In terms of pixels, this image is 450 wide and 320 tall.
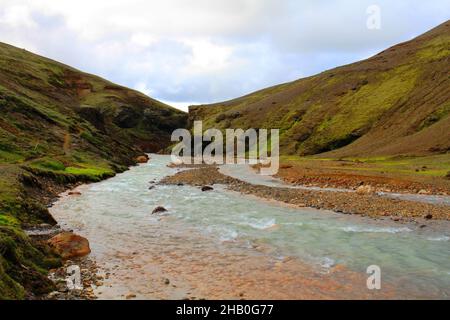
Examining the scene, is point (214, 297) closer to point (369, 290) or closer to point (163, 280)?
point (163, 280)

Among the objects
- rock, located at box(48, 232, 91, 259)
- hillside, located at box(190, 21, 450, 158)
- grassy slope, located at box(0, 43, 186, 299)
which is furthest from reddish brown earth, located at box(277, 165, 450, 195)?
hillside, located at box(190, 21, 450, 158)

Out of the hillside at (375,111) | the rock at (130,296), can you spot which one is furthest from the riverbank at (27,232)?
the hillside at (375,111)

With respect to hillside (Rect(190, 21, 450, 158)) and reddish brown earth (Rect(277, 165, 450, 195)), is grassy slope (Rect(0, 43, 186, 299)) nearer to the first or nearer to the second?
reddish brown earth (Rect(277, 165, 450, 195))

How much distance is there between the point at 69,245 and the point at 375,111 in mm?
139759

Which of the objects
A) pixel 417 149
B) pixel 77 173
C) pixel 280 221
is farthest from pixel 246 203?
pixel 417 149

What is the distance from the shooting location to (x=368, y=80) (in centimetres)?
17538

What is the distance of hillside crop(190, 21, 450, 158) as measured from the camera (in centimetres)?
11388

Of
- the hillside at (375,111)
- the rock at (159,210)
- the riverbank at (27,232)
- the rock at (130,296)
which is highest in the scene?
the hillside at (375,111)

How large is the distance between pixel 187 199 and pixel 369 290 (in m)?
28.4

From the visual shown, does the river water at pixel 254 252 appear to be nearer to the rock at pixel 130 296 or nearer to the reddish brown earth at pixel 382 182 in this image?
the rock at pixel 130 296

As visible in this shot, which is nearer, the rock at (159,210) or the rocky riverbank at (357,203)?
the rocky riverbank at (357,203)

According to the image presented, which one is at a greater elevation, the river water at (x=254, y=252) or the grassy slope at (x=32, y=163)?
the grassy slope at (x=32, y=163)

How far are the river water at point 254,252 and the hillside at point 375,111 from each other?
237 ft

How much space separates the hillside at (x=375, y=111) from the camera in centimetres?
11388
